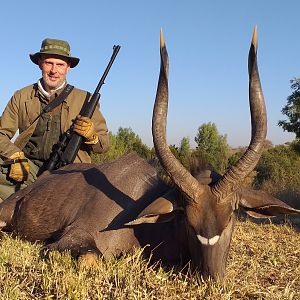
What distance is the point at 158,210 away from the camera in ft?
13.0

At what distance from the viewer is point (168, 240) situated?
169 inches

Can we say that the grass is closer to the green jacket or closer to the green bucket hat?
the green jacket

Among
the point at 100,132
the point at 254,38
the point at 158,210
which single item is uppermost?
the point at 254,38

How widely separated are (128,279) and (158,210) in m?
0.65

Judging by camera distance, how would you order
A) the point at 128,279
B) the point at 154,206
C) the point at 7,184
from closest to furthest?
1. the point at 128,279
2. the point at 154,206
3. the point at 7,184

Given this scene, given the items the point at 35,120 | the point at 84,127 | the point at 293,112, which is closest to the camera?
the point at 84,127

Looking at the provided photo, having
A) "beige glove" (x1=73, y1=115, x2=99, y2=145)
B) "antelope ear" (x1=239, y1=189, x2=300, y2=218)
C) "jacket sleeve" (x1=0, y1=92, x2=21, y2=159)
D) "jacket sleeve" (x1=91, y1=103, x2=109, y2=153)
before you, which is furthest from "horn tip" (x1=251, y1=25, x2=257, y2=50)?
"jacket sleeve" (x1=0, y1=92, x2=21, y2=159)

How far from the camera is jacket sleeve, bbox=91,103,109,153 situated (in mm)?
7312

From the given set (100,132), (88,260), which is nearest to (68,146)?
(100,132)

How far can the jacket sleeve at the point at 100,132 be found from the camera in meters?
7.31

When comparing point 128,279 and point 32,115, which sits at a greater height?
point 32,115

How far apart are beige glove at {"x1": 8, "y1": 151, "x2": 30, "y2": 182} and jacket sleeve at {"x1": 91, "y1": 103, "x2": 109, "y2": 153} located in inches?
38.5

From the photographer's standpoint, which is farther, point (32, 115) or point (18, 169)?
point (32, 115)

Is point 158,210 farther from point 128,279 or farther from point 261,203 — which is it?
point 261,203
